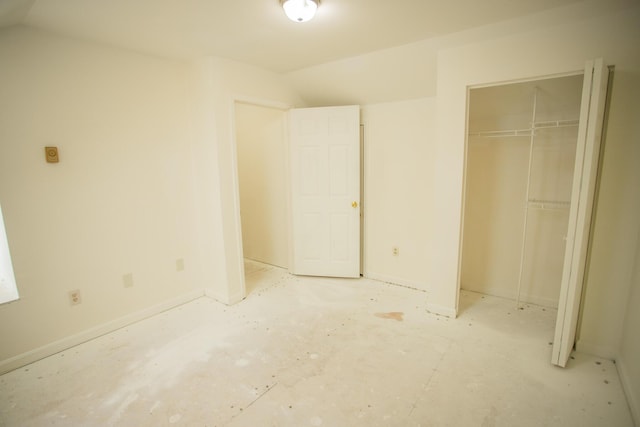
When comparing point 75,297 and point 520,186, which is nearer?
point 75,297

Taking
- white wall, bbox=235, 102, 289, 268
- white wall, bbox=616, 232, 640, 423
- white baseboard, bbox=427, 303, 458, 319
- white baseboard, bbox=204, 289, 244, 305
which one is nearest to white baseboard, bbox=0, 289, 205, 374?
white baseboard, bbox=204, 289, 244, 305

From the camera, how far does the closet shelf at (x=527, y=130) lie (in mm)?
2509

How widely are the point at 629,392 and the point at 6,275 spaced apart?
407 centimetres

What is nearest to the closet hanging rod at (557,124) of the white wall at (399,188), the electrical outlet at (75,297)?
the white wall at (399,188)

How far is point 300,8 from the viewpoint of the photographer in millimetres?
1817

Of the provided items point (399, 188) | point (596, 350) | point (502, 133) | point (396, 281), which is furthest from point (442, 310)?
point (502, 133)

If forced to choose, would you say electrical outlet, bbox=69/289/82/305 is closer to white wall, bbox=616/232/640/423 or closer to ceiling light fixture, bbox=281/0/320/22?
ceiling light fixture, bbox=281/0/320/22

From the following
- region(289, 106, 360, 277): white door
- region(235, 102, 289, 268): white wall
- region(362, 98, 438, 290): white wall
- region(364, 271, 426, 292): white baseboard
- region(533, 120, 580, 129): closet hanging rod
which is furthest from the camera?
region(235, 102, 289, 268): white wall

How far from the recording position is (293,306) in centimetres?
302

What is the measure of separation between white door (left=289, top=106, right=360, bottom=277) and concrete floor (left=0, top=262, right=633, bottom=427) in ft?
2.98

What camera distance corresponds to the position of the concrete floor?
1.71 meters

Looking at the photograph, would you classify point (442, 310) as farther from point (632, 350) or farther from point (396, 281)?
point (632, 350)

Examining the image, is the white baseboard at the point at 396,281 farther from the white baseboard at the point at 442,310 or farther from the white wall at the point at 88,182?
the white wall at the point at 88,182

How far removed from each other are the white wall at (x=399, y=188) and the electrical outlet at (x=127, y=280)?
97.0 inches
